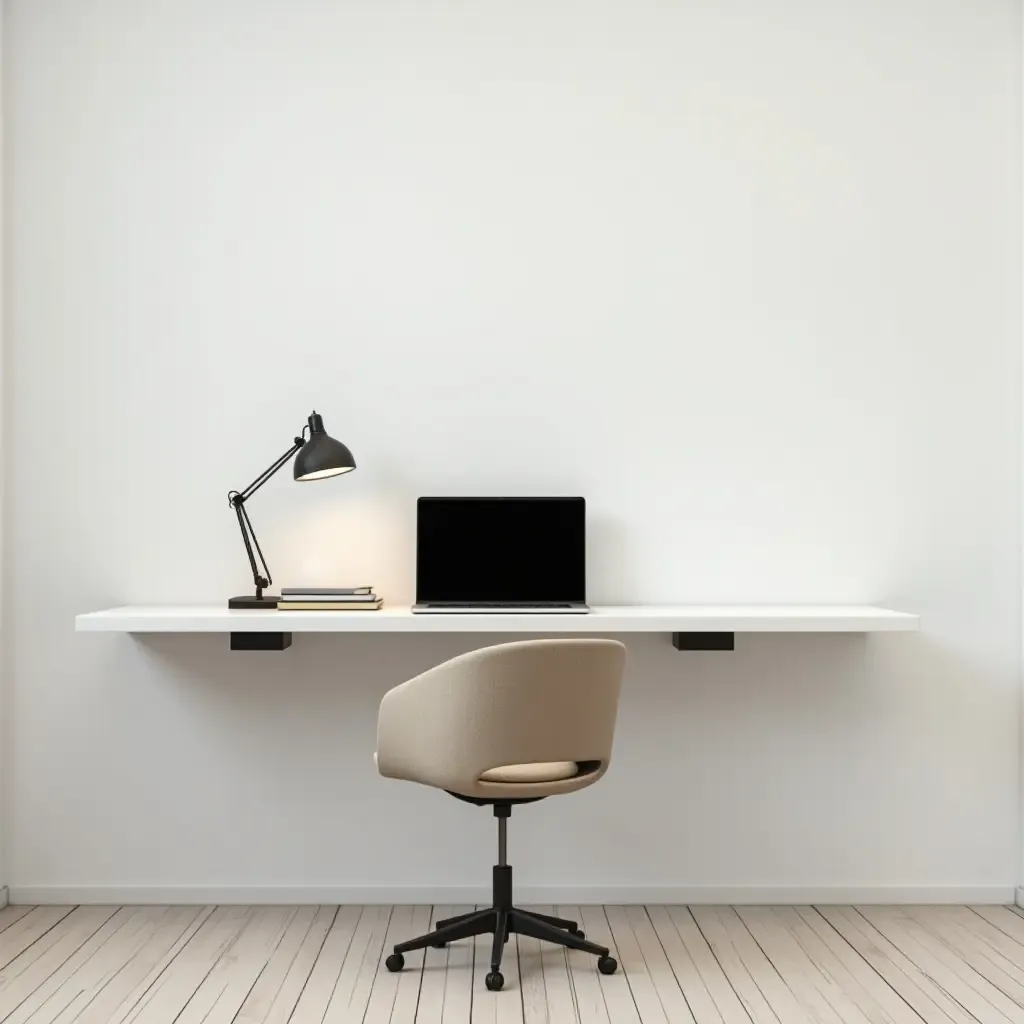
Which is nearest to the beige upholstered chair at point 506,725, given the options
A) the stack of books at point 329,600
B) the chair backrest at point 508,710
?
the chair backrest at point 508,710

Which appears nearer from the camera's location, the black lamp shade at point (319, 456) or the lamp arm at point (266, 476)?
the black lamp shade at point (319, 456)

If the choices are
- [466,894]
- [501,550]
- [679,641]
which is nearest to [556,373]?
[501,550]

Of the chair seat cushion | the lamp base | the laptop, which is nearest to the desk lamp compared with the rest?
the lamp base

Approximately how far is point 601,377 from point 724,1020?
1805 millimetres

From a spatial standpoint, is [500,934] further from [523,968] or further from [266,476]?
[266,476]

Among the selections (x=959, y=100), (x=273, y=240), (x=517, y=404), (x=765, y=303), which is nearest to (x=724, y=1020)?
(x=517, y=404)

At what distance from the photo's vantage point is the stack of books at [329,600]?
3092 millimetres

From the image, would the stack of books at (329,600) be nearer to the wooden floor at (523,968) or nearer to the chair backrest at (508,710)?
the chair backrest at (508,710)

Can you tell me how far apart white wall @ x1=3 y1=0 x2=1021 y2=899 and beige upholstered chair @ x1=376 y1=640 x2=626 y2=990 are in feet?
2.17

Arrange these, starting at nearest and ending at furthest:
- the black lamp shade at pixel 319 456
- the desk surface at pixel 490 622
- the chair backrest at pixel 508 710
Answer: the chair backrest at pixel 508 710, the desk surface at pixel 490 622, the black lamp shade at pixel 319 456

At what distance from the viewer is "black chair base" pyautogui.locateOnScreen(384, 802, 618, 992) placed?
2.76 m

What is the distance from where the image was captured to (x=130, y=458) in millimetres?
3373

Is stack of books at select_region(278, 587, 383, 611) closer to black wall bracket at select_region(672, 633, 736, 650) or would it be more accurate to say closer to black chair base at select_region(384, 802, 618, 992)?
black chair base at select_region(384, 802, 618, 992)

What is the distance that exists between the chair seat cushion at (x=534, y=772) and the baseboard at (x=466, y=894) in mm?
740
